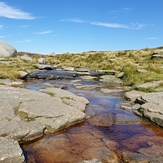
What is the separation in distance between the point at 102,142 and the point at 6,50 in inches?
1276

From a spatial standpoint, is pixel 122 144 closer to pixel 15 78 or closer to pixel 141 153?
pixel 141 153

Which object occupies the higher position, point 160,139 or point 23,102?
point 23,102

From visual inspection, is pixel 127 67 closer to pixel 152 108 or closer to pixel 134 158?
pixel 152 108

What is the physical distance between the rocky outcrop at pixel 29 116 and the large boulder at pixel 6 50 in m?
27.3

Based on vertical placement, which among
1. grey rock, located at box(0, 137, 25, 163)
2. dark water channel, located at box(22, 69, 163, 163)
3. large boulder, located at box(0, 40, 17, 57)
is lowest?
dark water channel, located at box(22, 69, 163, 163)

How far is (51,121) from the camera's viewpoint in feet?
19.9

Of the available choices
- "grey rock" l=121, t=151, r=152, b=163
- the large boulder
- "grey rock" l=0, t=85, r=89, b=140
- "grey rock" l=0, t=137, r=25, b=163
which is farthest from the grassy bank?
"grey rock" l=0, t=137, r=25, b=163

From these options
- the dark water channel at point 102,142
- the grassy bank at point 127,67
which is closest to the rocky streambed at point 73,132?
the dark water channel at point 102,142

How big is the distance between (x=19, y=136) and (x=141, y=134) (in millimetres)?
3227

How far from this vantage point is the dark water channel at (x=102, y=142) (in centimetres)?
459

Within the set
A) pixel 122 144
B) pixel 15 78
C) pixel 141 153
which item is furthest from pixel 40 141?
pixel 15 78

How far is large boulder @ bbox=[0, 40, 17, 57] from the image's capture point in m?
33.6

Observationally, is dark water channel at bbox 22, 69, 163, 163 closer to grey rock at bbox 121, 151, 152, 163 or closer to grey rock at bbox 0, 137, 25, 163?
grey rock at bbox 121, 151, 152, 163

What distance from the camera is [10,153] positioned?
4082 mm
